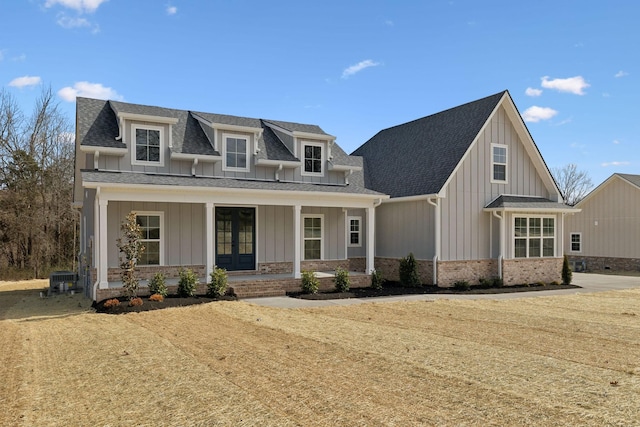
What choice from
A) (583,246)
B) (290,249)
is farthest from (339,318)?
(583,246)

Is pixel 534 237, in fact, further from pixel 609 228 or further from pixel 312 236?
pixel 609 228

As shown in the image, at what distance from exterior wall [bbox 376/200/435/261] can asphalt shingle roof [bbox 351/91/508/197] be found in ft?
2.04

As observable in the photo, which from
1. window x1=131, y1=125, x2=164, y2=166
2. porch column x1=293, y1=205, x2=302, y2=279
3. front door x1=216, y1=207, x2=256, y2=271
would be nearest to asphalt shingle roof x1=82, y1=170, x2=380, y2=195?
window x1=131, y1=125, x2=164, y2=166

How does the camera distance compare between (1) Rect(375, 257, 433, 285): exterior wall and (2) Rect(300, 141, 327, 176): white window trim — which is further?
(2) Rect(300, 141, 327, 176): white window trim

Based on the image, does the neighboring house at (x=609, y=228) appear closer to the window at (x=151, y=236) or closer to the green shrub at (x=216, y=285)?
the green shrub at (x=216, y=285)

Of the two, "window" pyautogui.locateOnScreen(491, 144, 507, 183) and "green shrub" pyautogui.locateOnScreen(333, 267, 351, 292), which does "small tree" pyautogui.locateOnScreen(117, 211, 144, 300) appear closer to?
"green shrub" pyautogui.locateOnScreen(333, 267, 351, 292)

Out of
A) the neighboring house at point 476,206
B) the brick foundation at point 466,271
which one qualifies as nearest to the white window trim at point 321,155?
the neighboring house at point 476,206

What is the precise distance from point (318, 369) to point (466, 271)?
13.0 meters

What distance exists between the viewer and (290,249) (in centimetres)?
1848

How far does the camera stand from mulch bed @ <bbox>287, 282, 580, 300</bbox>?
1589 centimetres

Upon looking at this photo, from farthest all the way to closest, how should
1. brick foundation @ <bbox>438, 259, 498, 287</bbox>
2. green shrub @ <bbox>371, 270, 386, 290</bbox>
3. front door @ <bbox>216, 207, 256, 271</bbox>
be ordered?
brick foundation @ <bbox>438, 259, 498, 287</bbox> < green shrub @ <bbox>371, 270, 386, 290</bbox> < front door @ <bbox>216, 207, 256, 271</bbox>

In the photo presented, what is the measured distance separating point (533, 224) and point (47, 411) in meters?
18.7

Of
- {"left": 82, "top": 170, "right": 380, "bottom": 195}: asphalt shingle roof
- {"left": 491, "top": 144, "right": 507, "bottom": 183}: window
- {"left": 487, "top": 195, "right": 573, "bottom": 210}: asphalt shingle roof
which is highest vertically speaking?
{"left": 491, "top": 144, "right": 507, "bottom": 183}: window

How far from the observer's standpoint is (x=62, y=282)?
60.3 ft
